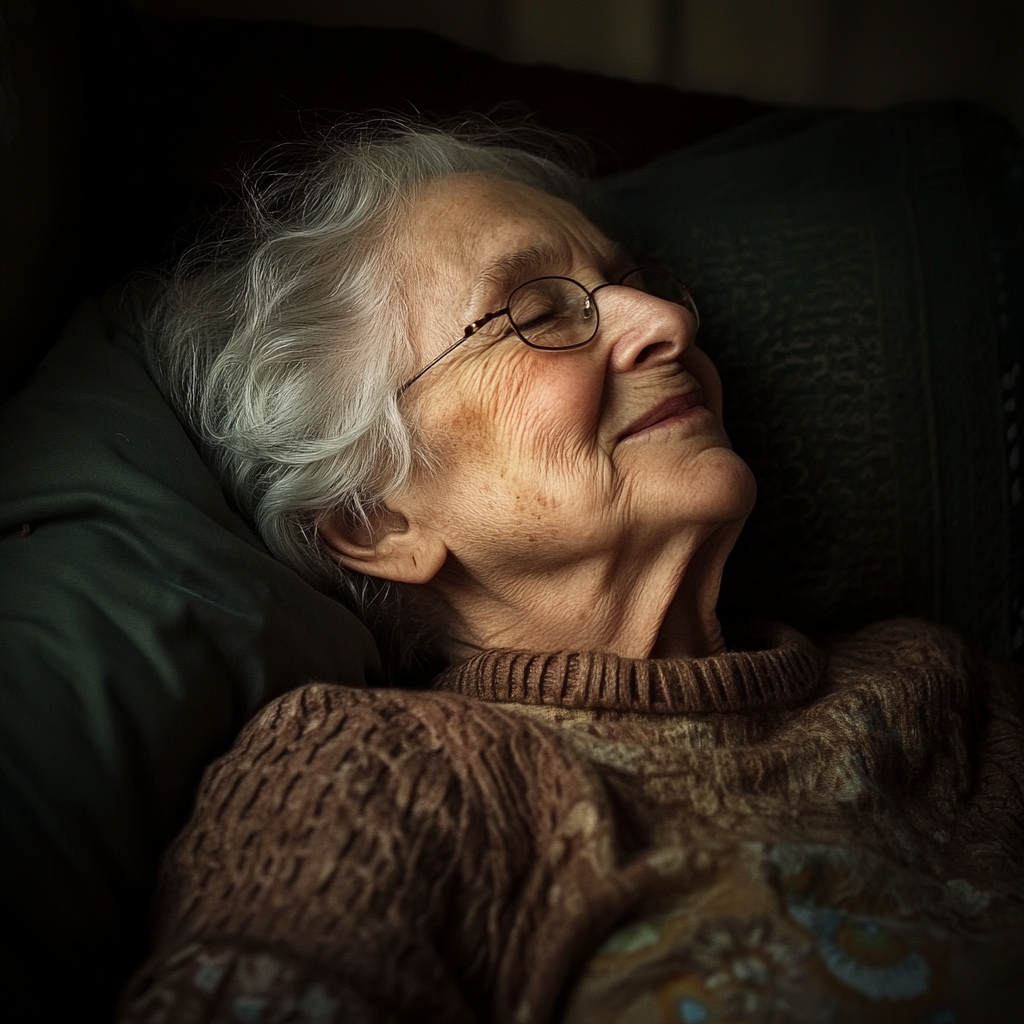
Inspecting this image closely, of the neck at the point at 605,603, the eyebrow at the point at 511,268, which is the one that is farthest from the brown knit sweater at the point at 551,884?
the eyebrow at the point at 511,268

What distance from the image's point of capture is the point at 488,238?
132 centimetres

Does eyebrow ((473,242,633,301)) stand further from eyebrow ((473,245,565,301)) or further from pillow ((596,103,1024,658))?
pillow ((596,103,1024,658))

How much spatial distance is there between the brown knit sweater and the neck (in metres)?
0.16

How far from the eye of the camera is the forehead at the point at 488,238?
1307mm

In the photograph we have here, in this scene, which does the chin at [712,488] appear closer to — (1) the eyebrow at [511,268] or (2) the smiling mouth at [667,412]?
(2) the smiling mouth at [667,412]

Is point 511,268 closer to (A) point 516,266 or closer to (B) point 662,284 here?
(A) point 516,266

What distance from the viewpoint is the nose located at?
129 centimetres

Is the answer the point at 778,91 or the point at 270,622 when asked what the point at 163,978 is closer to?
the point at 270,622

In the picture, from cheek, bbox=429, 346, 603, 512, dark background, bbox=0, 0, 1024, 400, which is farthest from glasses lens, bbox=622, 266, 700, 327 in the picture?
dark background, bbox=0, 0, 1024, 400

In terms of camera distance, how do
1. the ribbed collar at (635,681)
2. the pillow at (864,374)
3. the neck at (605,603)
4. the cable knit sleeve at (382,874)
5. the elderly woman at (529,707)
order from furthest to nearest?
the pillow at (864,374), the neck at (605,603), the ribbed collar at (635,681), the elderly woman at (529,707), the cable knit sleeve at (382,874)

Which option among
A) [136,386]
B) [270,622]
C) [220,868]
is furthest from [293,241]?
[220,868]

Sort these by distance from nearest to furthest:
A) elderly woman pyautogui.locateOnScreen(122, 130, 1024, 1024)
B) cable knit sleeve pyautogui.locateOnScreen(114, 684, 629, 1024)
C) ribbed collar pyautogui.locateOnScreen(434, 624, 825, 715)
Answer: cable knit sleeve pyautogui.locateOnScreen(114, 684, 629, 1024) → elderly woman pyautogui.locateOnScreen(122, 130, 1024, 1024) → ribbed collar pyautogui.locateOnScreen(434, 624, 825, 715)

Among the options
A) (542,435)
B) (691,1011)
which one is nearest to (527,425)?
(542,435)

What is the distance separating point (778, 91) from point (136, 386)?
195cm
